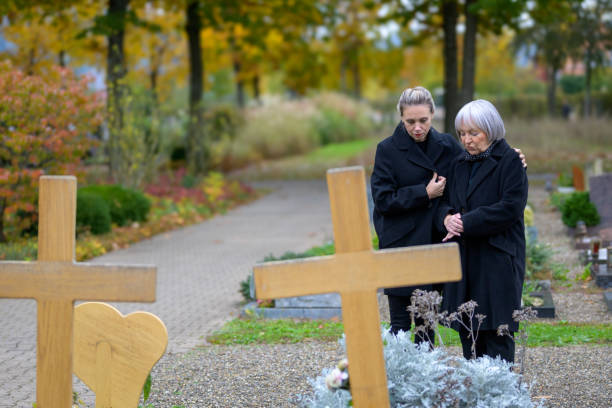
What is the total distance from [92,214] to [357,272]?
9.05 metres

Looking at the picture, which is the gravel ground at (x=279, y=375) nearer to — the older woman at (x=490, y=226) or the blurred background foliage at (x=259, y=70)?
the older woman at (x=490, y=226)

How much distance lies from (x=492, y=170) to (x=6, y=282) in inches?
89.5

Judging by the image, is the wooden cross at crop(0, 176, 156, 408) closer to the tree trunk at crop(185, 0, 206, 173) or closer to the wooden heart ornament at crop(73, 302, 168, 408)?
the wooden heart ornament at crop(73, 302, 168, 408)

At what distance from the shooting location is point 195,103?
1986cm

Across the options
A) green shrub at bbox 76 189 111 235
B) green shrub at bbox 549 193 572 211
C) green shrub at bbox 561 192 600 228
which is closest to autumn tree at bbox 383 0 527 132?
green shrub at bbox 549 193 572 211

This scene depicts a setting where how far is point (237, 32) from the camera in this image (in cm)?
2620

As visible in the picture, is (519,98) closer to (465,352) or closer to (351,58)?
(351,58)

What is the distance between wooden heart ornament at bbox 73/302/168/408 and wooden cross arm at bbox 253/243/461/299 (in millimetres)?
700

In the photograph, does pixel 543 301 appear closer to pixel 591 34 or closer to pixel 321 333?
pixel 321 333

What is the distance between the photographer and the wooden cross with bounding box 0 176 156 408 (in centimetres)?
293

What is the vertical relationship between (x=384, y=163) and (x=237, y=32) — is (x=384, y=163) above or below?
below

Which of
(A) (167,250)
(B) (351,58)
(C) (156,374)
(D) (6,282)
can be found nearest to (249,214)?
(A) (167,250)

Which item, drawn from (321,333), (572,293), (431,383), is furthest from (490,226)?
(572,293)

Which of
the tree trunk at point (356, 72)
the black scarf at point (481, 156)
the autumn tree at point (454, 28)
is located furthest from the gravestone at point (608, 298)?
the tree trunk at point (356, 72)
